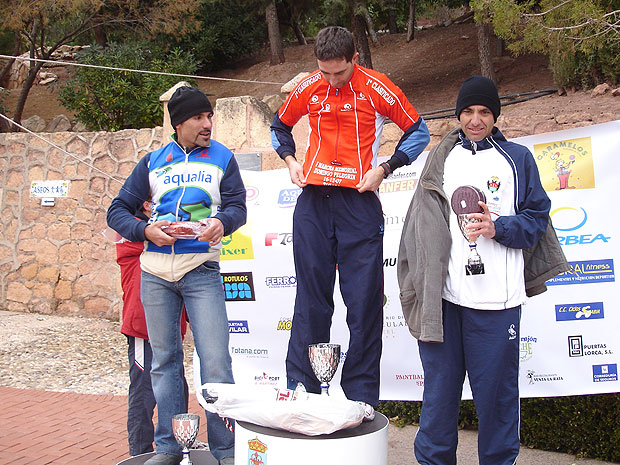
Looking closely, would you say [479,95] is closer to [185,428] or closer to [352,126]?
[352,126]

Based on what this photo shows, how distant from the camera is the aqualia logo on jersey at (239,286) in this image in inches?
191

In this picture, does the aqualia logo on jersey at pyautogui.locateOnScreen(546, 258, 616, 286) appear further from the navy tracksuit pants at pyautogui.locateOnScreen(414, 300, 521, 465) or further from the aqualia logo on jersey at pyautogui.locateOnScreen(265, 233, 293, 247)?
the aqualia logo on jersey at pyautogui.locateOnScreen(265, 233, 293, 247)

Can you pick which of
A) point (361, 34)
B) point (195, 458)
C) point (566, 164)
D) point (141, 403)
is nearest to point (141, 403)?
point (141, 403)

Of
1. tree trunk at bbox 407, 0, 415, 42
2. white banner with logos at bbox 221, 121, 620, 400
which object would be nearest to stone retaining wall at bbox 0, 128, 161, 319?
white banner with logos at bbox 221, 121, 620, 400

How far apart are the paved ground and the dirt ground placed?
23.8 ft

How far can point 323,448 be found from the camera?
2562mm

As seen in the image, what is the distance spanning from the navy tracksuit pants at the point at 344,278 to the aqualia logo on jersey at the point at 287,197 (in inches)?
54.7

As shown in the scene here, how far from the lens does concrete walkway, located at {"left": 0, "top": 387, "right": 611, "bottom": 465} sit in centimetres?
388

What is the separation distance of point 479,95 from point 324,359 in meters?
1.31

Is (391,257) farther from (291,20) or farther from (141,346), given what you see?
(291,20)

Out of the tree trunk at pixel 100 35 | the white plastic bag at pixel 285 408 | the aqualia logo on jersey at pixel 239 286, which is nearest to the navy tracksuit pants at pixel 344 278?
the white plastic bag at pixel 285 408

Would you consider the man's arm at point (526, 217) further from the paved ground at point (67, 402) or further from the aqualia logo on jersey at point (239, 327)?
the aqualia logo on jersey at point (239, 327)

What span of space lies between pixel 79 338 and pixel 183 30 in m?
7.66

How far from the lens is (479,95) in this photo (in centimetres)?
298
